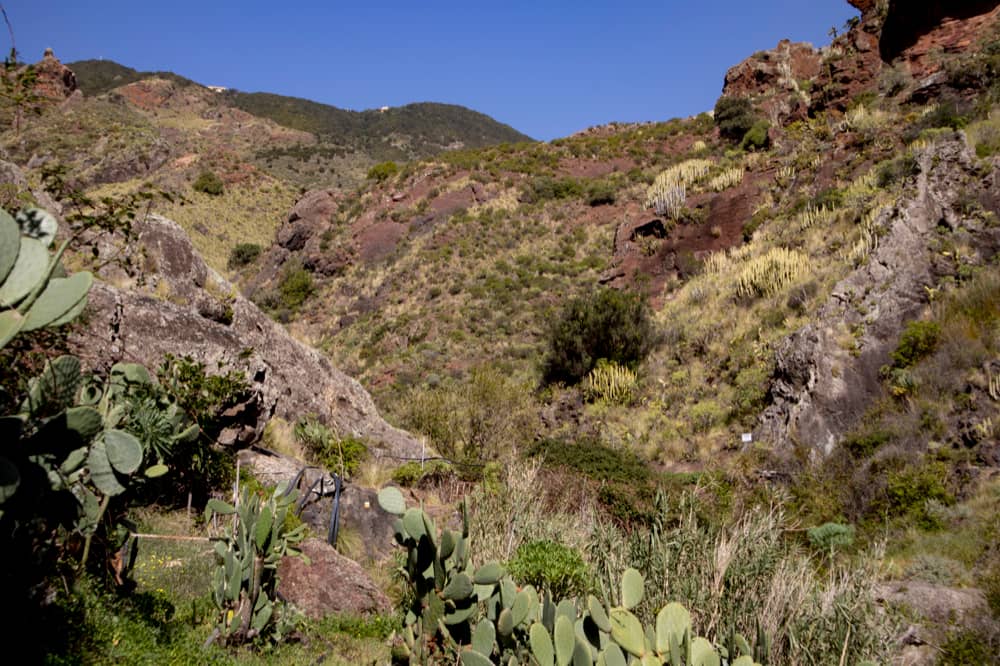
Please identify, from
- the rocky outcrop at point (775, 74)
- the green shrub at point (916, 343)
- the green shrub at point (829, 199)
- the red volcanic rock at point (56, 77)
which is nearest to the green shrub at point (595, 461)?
the green shrub at point (916, 343)

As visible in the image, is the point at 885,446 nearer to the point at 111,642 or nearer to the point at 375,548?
the point at 375,548

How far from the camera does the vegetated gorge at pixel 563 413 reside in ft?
8.43

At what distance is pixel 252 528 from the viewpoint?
11.2 feet

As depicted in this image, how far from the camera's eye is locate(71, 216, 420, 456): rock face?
21.1 ft

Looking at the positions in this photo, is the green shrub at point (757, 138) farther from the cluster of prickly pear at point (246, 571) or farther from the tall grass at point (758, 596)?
the cluster of prickly pear at point (246, 571)

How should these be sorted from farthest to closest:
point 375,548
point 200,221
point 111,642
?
1. point 200,221
2. point 375,548
3. point 111,642

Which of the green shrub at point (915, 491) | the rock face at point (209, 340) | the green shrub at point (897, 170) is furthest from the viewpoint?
Result: the green shrub at point (897, 170)

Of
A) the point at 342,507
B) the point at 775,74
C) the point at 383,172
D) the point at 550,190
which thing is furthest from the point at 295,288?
the point at 775,74

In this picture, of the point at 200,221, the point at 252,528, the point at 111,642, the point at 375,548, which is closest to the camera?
the point at 111,642

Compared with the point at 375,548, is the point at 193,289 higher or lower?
higher

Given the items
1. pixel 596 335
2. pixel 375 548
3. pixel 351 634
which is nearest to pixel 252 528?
pixel 351 634

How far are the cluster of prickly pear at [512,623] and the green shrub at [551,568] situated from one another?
97cm

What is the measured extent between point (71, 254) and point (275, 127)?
65.7 metres

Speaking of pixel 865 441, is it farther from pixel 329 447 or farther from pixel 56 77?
pixel 56 77
